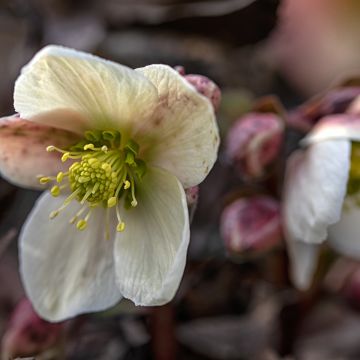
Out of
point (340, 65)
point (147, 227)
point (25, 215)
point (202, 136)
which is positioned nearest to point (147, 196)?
point (147, 227)

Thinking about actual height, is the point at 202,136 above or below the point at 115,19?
above

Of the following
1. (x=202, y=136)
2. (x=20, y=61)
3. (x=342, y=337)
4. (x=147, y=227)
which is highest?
(x=202, y=136)

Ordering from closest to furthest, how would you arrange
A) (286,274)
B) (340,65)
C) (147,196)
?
(147,196) → (286,274) → (340,65)

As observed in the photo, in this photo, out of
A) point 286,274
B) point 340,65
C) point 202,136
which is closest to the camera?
point 202,136

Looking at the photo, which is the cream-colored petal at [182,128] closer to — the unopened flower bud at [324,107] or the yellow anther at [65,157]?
the yellow anther at [65,157]

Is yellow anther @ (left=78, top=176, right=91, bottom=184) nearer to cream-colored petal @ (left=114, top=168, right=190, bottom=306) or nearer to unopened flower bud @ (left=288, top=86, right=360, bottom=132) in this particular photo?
cream-colored petal @ (left=114, top=168, right=190, bottom=306)

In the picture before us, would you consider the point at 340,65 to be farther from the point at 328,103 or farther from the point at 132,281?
the point at 132,281

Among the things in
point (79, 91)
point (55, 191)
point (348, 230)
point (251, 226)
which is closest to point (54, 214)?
point (55, 191)
